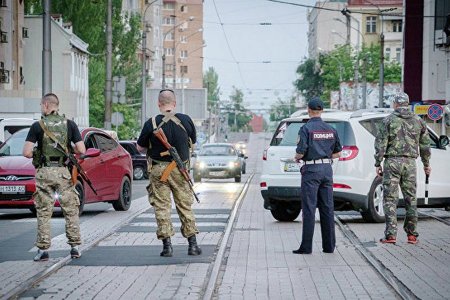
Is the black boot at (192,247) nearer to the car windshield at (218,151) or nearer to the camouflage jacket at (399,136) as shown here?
the camouflage jacket at (399,136)

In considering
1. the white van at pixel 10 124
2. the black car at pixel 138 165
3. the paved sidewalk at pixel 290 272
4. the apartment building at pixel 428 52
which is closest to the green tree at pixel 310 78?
the apartment building at pixel 428 52

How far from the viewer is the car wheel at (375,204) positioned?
18984 millimetres

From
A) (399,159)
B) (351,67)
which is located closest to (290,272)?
(399,159)

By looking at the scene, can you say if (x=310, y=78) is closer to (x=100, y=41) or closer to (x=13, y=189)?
(x=100, y=41)

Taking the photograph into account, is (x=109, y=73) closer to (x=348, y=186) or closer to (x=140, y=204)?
(x=140, y=204)

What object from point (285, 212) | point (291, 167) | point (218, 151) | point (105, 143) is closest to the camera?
point (291, 167)

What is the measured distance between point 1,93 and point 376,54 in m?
52.4

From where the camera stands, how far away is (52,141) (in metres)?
13.5

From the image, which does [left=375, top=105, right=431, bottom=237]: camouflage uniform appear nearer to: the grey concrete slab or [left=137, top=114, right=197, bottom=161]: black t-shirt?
the grey concrete slab

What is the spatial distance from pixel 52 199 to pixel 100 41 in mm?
74814

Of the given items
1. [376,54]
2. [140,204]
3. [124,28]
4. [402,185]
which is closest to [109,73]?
[140,204]

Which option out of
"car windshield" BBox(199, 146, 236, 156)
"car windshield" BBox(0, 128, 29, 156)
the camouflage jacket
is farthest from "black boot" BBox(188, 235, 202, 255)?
"car windshield" BBox(199, 146, 236, 156)

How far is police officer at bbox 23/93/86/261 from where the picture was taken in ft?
44.0

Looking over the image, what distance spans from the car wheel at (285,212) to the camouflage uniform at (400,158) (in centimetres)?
459
